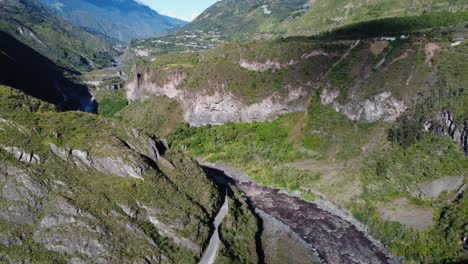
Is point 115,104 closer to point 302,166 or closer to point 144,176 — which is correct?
point 302,166

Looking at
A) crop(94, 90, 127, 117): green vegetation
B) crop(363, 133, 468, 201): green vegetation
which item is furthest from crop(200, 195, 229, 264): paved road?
crop(94, 90, 127, 117): green vegetation

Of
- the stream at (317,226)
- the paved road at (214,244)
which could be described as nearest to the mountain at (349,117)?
the stream at (317,226)

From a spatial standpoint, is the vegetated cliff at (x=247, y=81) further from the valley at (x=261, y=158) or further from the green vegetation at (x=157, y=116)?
the green vegetation at (x=157, y=116)

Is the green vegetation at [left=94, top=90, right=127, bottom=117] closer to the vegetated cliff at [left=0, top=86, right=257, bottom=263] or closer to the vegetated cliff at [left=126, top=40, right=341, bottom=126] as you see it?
the vegetated cliff at [left=126, top=40, right=341, bottom=126]

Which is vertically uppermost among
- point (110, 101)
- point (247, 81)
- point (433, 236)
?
point (247, 81)

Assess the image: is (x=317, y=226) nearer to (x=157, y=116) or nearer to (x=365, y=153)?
(x=365, y=153)

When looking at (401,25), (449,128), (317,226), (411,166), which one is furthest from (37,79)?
(449,128)

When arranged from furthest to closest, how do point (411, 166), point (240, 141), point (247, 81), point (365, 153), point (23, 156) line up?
point (247, 81) → point (240, 141) → point (365, 153) → point (411, 166) → point (23, 156)
